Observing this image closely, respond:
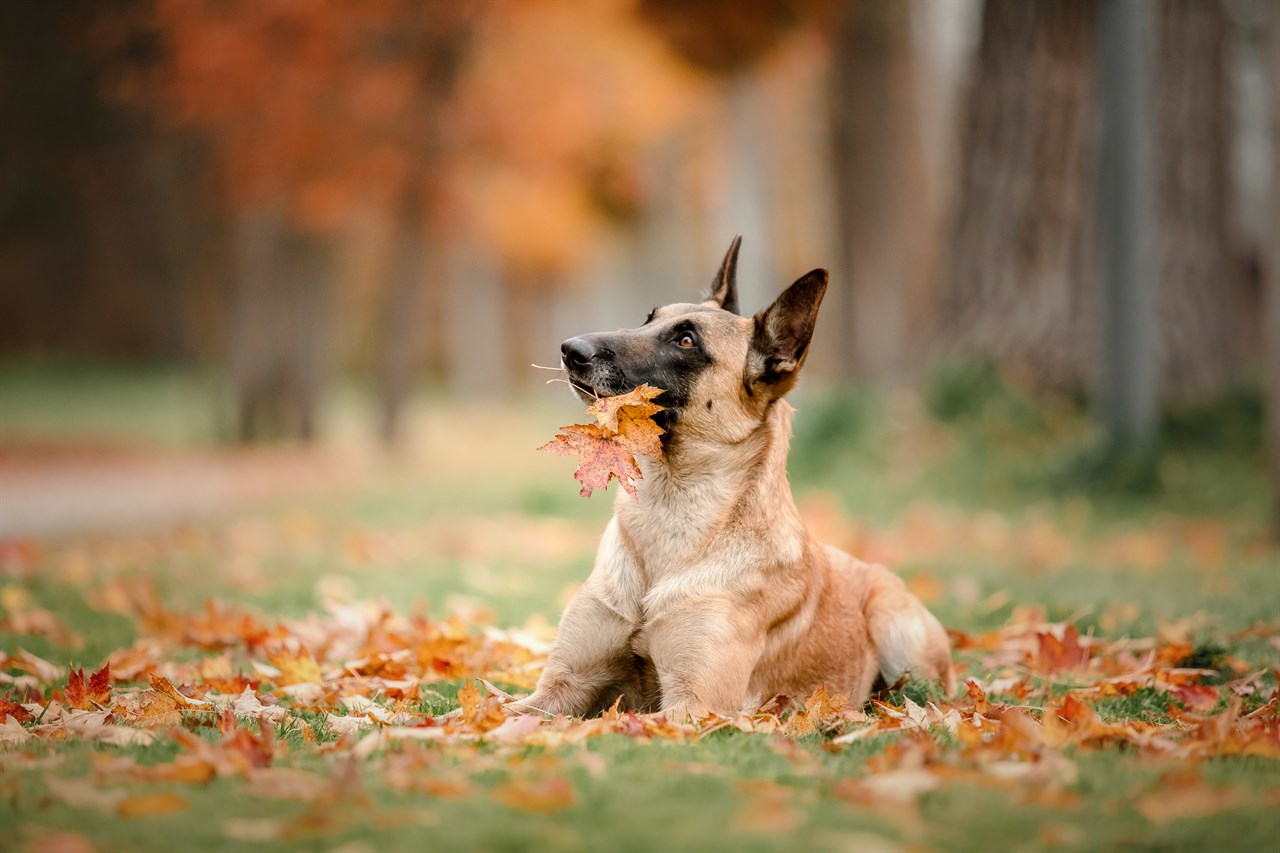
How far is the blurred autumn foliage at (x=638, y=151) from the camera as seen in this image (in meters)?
13.7

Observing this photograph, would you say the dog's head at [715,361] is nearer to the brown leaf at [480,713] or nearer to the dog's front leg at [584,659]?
the dog's front leg at [584,659]

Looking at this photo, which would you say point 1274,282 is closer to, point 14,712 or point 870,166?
point 14,712

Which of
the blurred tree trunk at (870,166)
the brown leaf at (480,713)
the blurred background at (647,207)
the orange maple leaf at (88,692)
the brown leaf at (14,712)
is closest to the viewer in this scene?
the brown leaf at (480,713)

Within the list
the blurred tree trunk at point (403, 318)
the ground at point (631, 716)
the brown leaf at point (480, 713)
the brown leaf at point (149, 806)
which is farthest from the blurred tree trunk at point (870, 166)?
the brown leaf at point (149, 806)

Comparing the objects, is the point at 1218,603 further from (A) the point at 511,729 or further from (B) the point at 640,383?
(A) the point at 511,729

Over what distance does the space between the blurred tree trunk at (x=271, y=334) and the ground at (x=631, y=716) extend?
525 centimetres

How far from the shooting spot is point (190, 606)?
7.37 meters

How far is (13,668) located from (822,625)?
11.6ft

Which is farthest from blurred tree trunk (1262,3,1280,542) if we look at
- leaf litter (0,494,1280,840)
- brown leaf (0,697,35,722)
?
brown leaf (0,697,35,722)

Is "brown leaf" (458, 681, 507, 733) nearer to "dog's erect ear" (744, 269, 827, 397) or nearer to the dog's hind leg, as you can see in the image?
"dog's erect ear" (744, 269, 827, 397)

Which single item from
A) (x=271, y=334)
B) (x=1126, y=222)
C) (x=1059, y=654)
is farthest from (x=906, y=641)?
(x=271, y=334)

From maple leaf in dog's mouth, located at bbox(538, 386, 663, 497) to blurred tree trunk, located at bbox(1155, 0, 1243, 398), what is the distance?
1044cm

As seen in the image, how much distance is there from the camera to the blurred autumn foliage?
45.0 ft

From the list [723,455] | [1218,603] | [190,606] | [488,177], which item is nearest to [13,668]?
[190,606]
